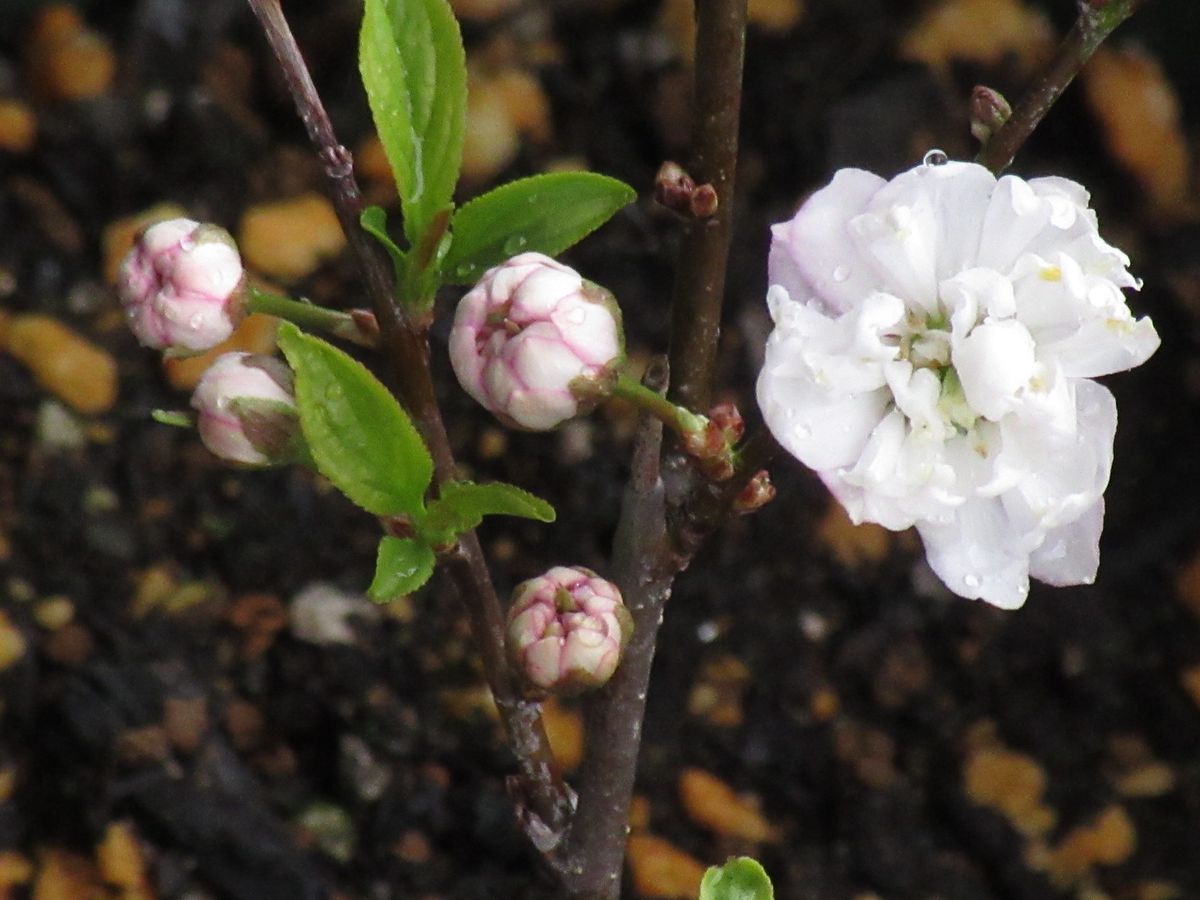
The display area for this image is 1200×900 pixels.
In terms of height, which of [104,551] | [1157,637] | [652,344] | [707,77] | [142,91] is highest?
[707,77]

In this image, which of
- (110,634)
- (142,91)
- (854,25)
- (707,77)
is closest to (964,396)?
(707,77)

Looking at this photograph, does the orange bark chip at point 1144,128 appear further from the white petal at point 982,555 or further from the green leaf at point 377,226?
the green leaf at point 377,226

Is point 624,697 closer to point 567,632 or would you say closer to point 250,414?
point 567,632

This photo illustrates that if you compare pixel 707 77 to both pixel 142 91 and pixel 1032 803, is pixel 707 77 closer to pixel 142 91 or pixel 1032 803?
pixel 1032 803

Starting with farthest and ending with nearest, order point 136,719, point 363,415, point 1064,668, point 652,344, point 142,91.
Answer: point 142,91 < point 652,344 < point 1064,668 < point 136,719 < point 363,415

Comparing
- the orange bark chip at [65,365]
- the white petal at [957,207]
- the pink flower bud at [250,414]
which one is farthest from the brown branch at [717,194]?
the orange bark chip at [65,365]

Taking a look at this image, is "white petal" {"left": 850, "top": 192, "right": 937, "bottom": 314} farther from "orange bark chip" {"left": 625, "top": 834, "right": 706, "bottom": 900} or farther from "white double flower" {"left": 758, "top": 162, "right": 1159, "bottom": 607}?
"orange bark chip" {"left": 625, "top": 834, "right": 706, "bottom": 900}

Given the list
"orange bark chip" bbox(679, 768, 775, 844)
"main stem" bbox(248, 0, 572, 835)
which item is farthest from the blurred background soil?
"main stem" bbox(248, 0, 572, 835)

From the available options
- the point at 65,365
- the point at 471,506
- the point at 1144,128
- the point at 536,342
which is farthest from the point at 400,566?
the point at 1144,128
